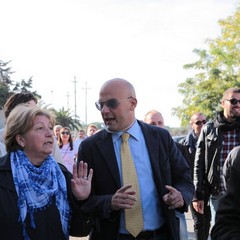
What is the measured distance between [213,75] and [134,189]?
21.4 meters

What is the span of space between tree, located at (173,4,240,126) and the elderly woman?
1940 centimetres

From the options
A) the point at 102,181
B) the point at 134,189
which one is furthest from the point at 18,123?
the point at 134,189

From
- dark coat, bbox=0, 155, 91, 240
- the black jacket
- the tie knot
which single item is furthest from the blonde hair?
the black jacket

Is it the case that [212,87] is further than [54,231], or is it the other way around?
Result: [212,87]

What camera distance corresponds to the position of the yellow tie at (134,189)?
3.10 meters

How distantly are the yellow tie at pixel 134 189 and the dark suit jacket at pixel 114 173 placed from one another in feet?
0.21

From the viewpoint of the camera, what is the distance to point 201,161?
17.9ft

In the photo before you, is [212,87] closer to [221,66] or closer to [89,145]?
[221,66]

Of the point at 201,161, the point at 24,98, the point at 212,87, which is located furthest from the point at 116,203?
the point at 212,87

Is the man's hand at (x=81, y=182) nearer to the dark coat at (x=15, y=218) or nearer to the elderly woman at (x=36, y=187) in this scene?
the elderly woman at (x=36, y=187)

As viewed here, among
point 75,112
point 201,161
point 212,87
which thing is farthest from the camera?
point 75,112

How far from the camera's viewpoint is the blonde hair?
317 cm

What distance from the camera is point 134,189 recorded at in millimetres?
3150

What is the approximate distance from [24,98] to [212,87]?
20.2 m
